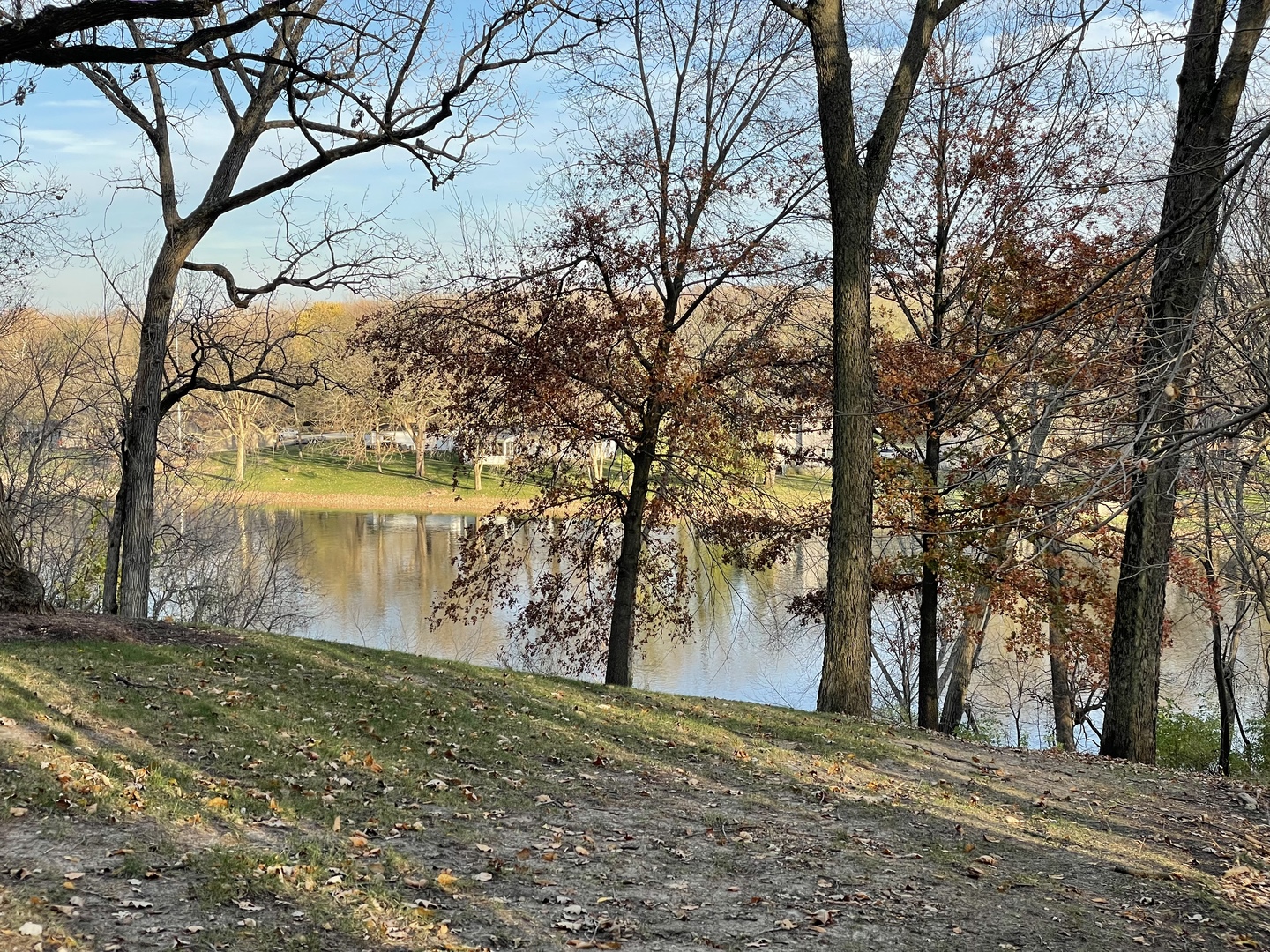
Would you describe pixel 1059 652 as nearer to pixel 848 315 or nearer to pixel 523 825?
pixel 848 315

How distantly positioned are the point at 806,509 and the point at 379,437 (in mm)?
39087

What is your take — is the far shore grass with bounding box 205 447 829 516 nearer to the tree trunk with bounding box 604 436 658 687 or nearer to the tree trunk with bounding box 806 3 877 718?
the tree trunk with bounding box 604 436 658 687

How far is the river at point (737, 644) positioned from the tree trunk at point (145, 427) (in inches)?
323

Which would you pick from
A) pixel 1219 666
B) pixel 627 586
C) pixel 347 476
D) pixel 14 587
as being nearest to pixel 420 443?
pixel 347 476

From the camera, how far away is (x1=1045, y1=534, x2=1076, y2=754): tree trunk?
14.2m

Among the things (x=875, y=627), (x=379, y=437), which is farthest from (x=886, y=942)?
(x=379, y=437)

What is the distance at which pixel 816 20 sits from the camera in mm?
9820

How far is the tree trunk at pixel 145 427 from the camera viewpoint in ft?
37.3

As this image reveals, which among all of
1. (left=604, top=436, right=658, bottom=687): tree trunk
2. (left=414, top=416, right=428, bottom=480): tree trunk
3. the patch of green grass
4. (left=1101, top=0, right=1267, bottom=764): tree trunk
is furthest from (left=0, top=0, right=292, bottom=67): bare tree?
the patch of green grass

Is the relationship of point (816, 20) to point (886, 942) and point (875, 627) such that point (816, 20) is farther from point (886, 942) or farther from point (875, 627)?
point (875, 627)

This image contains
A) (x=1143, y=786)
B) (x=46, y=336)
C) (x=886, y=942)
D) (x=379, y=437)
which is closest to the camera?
(x=886, y=942)

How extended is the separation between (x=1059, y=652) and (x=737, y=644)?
1037 centimetres

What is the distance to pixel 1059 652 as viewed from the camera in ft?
51.1

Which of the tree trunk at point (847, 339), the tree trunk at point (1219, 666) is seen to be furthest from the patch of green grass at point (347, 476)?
the tree trunk at point (847, 339)
